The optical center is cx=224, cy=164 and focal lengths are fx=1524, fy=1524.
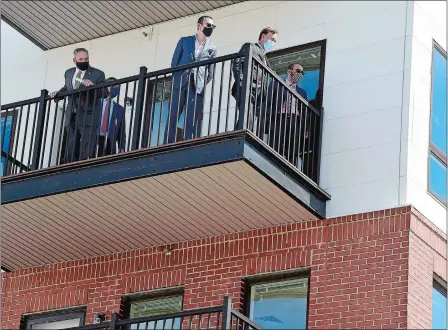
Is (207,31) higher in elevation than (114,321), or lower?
higher

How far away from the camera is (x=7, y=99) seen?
22.6 m

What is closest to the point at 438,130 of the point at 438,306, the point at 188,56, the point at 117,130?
the point at 438,306

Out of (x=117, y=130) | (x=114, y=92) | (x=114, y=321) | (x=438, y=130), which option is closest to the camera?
(x=114, y=321)

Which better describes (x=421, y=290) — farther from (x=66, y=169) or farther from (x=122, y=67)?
(x=122, y=67)

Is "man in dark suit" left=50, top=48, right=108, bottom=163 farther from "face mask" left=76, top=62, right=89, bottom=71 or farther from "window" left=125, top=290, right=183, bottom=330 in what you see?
"window" left=125, top=290, right=183, bottom=330

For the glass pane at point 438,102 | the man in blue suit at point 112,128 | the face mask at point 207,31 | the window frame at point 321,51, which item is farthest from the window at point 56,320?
the glass pane at point 438,102

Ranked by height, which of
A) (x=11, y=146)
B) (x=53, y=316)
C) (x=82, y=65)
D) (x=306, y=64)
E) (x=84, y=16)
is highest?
(x=84, y=16)

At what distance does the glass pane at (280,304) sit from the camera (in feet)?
61.1

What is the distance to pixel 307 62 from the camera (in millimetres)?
20109

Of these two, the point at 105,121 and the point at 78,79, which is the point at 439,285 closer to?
the point at 105,121

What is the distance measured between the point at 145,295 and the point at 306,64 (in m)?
3.71

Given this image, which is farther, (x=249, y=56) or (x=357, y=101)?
(x=357, y=101)

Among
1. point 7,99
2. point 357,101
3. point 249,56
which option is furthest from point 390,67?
point 7,99

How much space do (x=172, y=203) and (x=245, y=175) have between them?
1.29 metres
